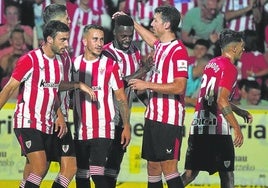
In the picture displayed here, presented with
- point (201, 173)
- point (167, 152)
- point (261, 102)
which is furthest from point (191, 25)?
point (167, 152)

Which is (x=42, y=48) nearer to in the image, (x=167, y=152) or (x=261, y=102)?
(x=167, y=152)

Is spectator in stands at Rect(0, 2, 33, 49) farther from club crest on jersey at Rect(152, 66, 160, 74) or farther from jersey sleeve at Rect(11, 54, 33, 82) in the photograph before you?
jersey sleeve at Rect(11, 54, 33, 82)

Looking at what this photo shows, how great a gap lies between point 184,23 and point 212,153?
151 inches

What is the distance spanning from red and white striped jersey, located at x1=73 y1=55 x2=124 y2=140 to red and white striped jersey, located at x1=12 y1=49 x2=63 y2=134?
0.39 metres

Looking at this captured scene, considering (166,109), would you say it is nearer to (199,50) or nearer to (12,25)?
(199,50)

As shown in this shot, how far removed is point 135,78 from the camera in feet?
38.2

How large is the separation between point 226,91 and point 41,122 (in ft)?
5.98

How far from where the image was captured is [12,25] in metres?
15.3

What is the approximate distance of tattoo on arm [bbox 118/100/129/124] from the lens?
1133 centimetres

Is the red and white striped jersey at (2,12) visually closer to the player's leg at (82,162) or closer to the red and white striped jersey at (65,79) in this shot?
the red and white striped jersey at (65,79)

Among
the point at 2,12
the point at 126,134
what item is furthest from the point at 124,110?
the point at 2,12

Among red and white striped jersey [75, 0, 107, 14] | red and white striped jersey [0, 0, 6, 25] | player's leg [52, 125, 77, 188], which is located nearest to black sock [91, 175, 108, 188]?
player's leg [52, 125, 77, 188]

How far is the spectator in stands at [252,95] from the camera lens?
14.7 m

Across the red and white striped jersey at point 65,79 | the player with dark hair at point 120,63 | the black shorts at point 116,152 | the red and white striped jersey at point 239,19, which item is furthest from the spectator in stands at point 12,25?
the red and white striped jersey at point 65,79
